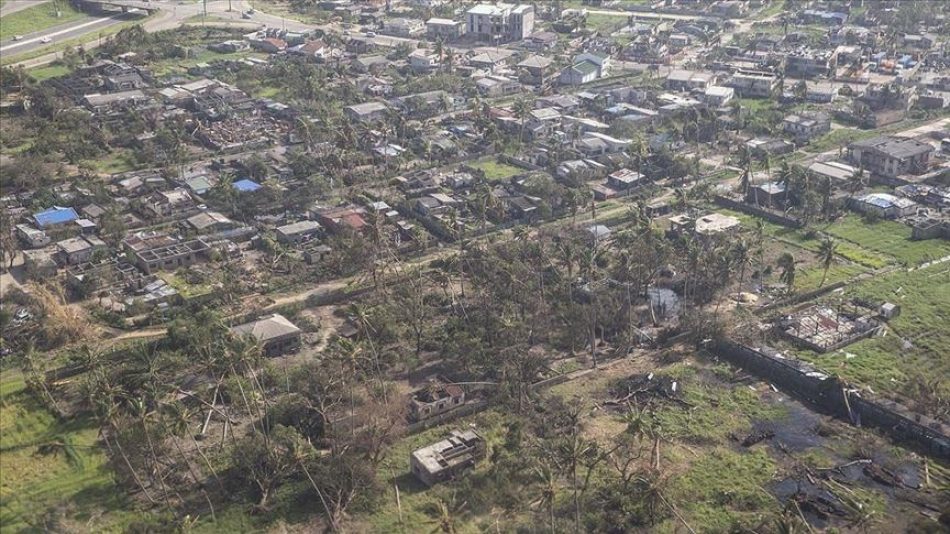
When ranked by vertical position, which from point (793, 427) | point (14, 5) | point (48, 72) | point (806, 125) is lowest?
point (793, 427)

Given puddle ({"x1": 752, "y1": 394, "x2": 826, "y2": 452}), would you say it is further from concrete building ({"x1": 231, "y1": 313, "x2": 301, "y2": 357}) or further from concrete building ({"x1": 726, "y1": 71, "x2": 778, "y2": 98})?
concrete building ({"x1": 726, "y1": 71, "x2": 778, "y2": 98})

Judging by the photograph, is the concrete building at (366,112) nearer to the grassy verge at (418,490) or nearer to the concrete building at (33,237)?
the concrete building at (33,237)

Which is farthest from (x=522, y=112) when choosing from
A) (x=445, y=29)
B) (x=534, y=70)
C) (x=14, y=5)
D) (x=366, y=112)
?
(x=14, y=5)

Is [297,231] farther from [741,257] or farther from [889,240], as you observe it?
[889,240]

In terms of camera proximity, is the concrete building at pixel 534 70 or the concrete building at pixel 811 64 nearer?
the concrete building at pixel 534 70

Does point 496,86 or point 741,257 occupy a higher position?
point 496,86

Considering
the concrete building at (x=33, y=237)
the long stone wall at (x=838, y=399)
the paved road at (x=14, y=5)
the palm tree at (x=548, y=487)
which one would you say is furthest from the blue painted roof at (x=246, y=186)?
the paved road at (x=14, y=5)

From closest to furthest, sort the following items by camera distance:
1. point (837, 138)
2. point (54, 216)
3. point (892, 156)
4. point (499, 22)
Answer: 1. point (54, 216)
2. point (892, 156)
3. point (837, 138)
4. point (499, 22)
